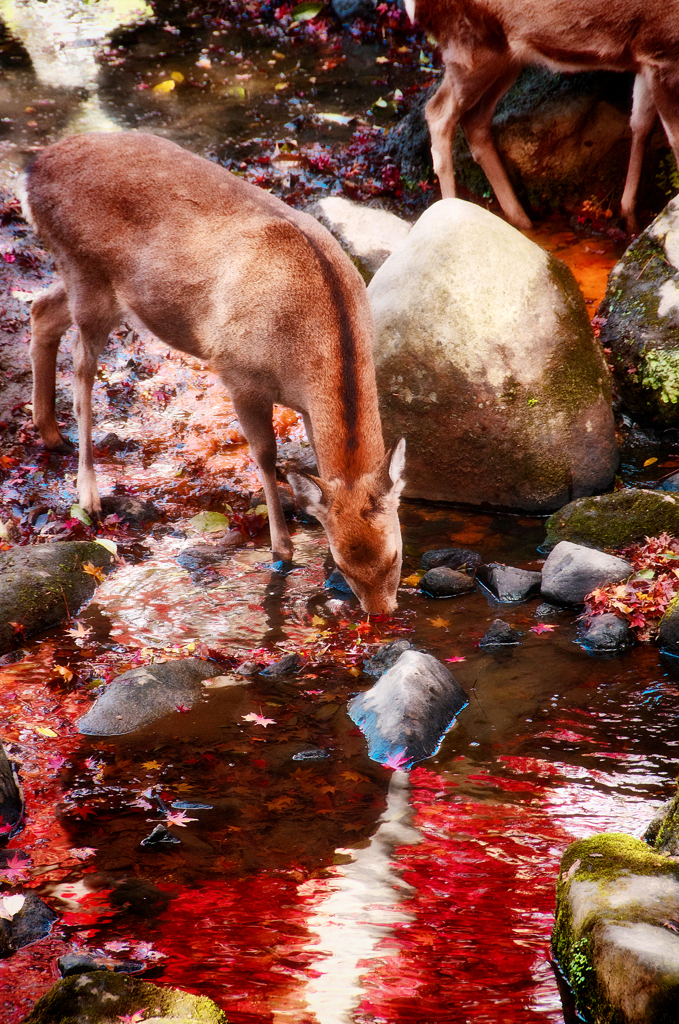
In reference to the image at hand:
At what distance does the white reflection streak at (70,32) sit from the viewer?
14.9 m

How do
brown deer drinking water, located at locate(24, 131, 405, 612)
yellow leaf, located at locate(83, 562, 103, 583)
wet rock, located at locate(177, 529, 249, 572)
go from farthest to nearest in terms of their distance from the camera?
wet rock, located at locate(177, 529, 249, 572), yellow leaf, located at locate(83, 562, 103, 583), brown deer drinking water, located at locate(24, 131, 405, 612)

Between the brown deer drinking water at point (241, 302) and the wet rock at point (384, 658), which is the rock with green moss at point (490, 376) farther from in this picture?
the wet rock at point (384, 658)

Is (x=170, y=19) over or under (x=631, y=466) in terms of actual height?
over

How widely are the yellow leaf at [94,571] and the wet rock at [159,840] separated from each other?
2.77 meters

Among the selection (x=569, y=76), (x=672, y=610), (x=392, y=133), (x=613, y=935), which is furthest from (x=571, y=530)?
(x=392, y=133)

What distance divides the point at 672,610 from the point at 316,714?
217 cm

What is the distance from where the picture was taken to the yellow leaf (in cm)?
649

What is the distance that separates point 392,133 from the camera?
11867 millimetres

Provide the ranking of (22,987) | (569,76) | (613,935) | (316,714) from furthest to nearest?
(569,76) < (316,714) < (22,987) < (613,935)

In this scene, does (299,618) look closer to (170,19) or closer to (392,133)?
(392,133)

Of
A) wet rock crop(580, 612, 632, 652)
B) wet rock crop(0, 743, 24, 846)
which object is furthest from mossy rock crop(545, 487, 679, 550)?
wet rock crop(0, 743, 24, 846)

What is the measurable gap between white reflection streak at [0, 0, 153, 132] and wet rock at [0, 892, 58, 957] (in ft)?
40.7

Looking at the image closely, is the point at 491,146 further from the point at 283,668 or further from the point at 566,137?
the point at 283,668

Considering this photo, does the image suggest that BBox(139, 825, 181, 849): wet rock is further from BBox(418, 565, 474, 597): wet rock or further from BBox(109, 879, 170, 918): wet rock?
BBox(418, 565, 474, 597): wet rock
